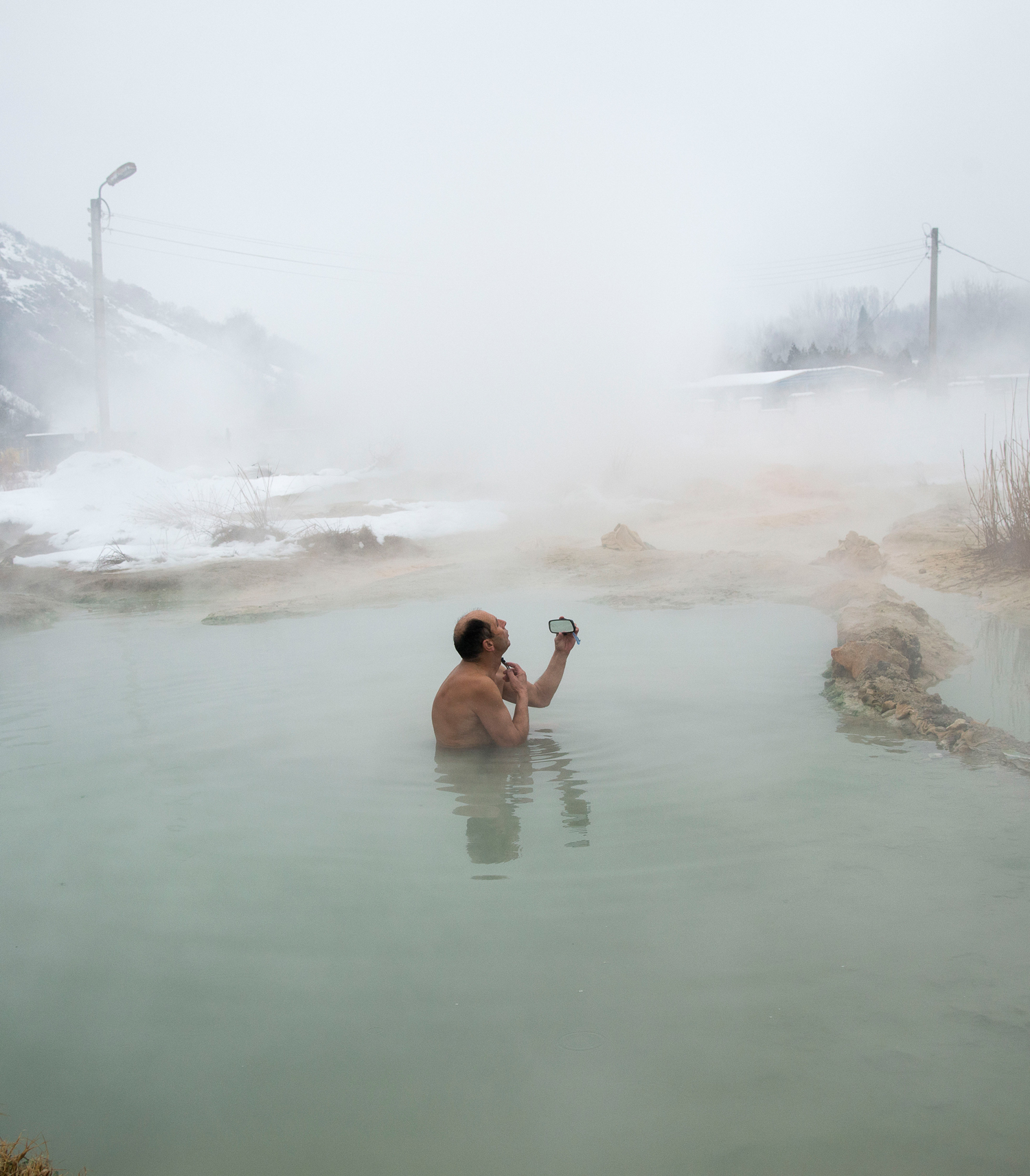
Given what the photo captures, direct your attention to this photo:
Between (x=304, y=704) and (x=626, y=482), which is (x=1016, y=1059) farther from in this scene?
(x=626, y=482)

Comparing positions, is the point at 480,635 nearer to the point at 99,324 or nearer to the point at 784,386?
the point at 99,324

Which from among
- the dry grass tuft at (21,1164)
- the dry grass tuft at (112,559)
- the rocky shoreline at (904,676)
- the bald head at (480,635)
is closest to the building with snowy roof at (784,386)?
the dry grass tuft at (112,559)

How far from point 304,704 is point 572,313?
18438 mm

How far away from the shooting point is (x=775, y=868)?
2990mm

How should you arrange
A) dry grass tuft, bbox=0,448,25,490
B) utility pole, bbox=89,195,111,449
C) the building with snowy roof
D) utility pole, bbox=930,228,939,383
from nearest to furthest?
1. utility pole, bbox=89,195,111,449
2. dry grass tuft, bbox=0,448,25,490
3. utility pole, bbox=930,228,939,383
4. the building with snowy roof

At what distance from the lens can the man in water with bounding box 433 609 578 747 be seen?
3.84 m

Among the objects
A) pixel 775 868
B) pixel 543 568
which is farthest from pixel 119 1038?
pixel 543 568

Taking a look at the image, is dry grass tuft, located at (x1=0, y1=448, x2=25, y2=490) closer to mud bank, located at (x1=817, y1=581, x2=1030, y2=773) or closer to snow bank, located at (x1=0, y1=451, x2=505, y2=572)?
snow bank, located at (x1=0, y1=451, x2=505, y2=572)

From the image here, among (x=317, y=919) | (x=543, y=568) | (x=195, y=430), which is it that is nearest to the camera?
(x=317, y=919)

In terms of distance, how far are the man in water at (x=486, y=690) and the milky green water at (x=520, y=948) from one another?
16 cm

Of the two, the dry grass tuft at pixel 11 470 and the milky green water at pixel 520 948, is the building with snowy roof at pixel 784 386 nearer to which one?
the dry grass tuft at pixel 11 470

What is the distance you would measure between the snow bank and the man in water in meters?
7.09

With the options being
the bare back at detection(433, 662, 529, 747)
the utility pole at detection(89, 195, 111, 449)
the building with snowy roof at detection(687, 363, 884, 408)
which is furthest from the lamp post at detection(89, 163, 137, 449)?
the building with snowy roof at detection(687, 363, 884, 408)

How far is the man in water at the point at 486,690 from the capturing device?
12.6ft
